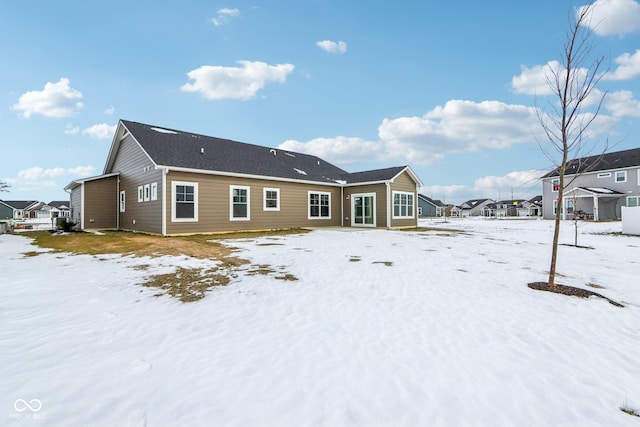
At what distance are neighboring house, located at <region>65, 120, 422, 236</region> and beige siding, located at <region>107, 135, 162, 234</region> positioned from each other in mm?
50

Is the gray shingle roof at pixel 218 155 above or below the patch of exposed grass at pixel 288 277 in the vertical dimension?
above

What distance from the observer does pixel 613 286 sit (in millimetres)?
5469

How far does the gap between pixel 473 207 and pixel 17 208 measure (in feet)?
360

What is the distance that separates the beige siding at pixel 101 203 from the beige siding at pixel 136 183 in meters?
0.76

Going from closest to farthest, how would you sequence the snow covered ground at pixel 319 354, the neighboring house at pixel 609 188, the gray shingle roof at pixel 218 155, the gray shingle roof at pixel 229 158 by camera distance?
the snow covered ground at pixel 319 354 < the gray shingle roof at pixel 218 155 < the gray shingle roof at pixel 229 158 < the neighboring house at pixel 609 188

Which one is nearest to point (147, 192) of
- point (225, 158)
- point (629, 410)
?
point (225, 158)

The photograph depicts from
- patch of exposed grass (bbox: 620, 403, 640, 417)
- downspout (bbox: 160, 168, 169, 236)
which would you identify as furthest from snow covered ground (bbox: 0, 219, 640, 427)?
downspout (bbox: 160, 168, 169, 236)

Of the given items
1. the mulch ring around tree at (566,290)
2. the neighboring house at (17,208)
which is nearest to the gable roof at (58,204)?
the neighboring house at (17,208)

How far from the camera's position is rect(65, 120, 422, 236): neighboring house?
13.9 meters

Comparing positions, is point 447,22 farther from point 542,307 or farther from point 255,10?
point 542,307

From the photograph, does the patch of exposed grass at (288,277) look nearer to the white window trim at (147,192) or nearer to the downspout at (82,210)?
the white window trim at (147,192)

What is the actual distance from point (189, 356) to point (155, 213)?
514 inches

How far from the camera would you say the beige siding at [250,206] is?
45.3 ft

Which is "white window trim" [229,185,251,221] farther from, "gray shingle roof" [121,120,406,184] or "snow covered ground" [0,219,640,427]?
"snow covered ground" [0,219,640,427]
